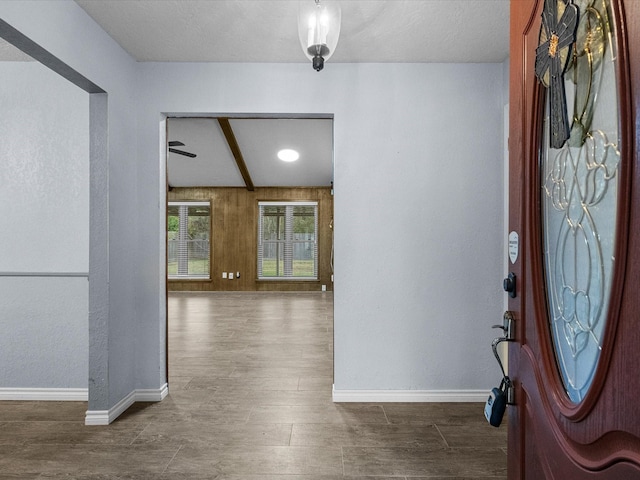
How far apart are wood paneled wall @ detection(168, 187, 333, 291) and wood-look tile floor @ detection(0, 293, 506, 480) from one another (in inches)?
198

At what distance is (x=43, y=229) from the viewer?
2947 mm

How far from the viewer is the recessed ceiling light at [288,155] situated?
6.99 m

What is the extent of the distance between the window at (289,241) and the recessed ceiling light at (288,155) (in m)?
1.67

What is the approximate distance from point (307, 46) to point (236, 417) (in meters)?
2.23

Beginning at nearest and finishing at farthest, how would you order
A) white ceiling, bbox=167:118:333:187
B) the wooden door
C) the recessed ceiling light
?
the wooden door < white ceiling, bbox=167:118:333:187 < the recessed ceiling light

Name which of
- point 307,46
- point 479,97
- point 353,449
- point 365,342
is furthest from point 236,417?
point 479,97

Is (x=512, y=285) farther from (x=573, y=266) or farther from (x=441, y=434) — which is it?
(x=441, y=434)

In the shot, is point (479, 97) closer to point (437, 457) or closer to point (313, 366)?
point (437, 457)

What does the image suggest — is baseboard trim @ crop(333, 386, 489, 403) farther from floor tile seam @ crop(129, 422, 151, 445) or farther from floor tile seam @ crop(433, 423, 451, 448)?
floor tile seam @ crop(129, 422, 151, 445)

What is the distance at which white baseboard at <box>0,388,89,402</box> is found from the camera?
2.91 meters

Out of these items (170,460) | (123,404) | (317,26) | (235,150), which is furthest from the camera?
(235,150)

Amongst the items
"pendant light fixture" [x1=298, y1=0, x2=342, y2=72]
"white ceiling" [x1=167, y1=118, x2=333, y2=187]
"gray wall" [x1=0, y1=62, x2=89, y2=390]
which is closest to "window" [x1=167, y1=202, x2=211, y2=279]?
"white ceiling" [x1=167, y1=118, x2=333, y2=187]

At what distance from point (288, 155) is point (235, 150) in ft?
3.00

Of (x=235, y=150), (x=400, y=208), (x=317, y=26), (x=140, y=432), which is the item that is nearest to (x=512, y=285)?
(x=317, y=26)
